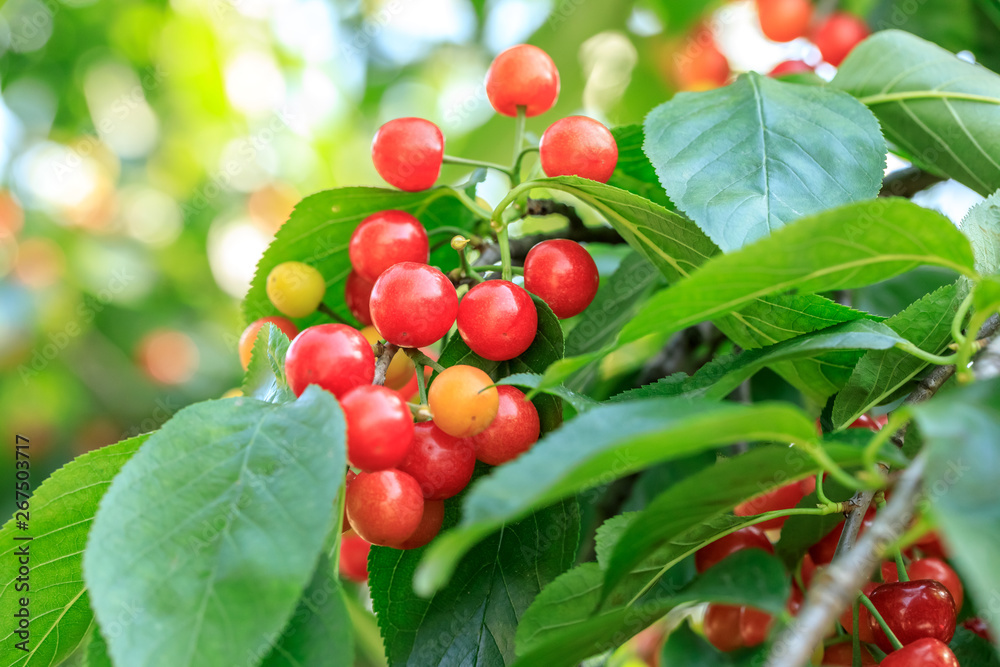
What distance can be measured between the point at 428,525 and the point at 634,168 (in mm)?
426

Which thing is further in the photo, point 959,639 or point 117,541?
point 959,639

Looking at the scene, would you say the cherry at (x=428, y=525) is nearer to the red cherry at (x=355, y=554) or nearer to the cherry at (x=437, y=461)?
the cherry at (x=437, y=461)

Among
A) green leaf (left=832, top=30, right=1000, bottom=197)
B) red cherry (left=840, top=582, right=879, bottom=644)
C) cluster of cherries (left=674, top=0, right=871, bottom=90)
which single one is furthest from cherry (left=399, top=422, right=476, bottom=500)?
cluster of cherries (left=674, top=0, right=871, bottom=90)

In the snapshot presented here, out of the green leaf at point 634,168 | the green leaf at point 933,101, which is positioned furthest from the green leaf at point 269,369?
the green leaf at point 933,101

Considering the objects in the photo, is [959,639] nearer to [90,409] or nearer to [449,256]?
[449,256]

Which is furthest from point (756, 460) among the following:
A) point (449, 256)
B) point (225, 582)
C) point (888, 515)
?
point (449, 256)

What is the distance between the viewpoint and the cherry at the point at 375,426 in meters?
0.49

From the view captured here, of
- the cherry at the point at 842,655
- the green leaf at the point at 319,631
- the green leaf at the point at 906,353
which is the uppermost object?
the green leaf at the point at 319,631

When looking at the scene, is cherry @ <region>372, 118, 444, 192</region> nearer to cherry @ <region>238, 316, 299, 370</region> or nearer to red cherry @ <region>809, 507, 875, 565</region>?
cherry @ <region>238, 316, 299, 370</region>

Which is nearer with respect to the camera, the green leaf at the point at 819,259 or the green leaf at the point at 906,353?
the green leaf at the point at 819,259

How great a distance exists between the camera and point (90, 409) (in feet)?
6.54

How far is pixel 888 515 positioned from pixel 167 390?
1978 millimetres

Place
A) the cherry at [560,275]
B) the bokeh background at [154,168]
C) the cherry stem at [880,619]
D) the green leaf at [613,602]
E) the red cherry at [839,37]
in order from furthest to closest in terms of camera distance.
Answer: the bokeh background at [154,168], the red cherry at [839,37], the cherry at [560,275], the cherry stem at [880,619], the green leaf at [613,602]

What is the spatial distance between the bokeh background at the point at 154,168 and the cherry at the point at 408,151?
37.2 inches
